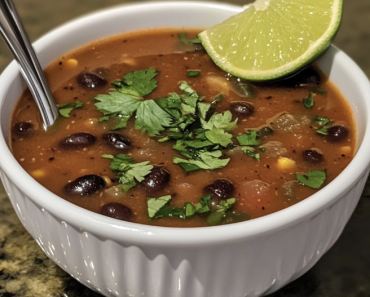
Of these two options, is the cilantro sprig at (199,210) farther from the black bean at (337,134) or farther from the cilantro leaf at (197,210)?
the black bean at (337,134)

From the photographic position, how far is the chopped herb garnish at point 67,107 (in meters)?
1.96

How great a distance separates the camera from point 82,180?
1617 millimetres

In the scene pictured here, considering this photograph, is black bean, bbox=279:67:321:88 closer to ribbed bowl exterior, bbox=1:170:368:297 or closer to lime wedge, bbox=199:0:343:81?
lime wedge, bbox=199:0:343:81

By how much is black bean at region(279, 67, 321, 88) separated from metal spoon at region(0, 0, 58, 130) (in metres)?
0.90

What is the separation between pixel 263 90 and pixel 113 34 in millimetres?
759

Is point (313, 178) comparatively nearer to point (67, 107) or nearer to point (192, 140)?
point (192, 140)

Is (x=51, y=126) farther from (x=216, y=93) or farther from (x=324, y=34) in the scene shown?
(x=324, y=34)

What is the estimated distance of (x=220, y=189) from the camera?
1597mm

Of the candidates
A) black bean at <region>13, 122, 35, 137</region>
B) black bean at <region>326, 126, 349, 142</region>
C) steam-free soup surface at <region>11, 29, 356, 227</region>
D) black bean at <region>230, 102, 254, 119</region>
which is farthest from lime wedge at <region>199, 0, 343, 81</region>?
black bean at <region>13, 122, 35, 137</region>

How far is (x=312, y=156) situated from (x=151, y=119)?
57 cm

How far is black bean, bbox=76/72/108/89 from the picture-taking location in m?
2.10

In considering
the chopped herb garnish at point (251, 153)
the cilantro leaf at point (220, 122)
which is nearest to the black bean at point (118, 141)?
the cilantro leaf at point (220, 122)

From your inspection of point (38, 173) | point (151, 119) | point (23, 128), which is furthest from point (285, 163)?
point (23, 128)

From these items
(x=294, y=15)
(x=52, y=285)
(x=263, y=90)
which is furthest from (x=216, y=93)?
(x=52, y=285)
